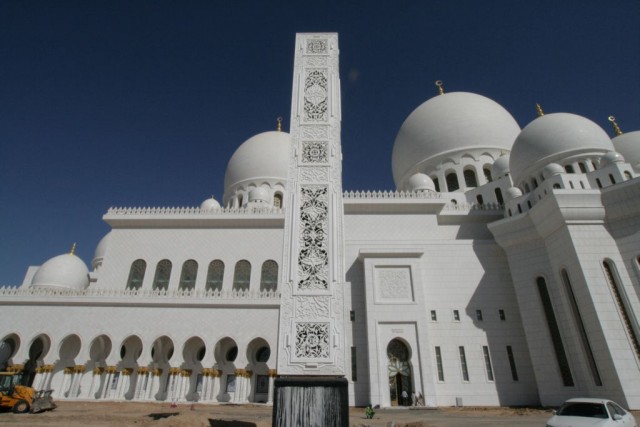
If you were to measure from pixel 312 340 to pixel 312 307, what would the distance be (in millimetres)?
407

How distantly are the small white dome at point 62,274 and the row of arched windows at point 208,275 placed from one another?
596 centimetres

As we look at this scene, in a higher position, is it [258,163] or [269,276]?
[258,163]

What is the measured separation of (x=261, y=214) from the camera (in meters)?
17.3

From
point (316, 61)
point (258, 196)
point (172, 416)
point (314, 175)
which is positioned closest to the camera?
point (314, 175)

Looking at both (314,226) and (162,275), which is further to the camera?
(162,275)

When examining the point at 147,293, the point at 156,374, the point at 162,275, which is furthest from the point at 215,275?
the point at 156,374

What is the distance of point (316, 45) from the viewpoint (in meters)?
6.72

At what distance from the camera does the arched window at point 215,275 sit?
645 inches

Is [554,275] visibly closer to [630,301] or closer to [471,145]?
[630,301]

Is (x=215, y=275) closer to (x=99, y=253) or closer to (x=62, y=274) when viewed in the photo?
(x=62, y=274)

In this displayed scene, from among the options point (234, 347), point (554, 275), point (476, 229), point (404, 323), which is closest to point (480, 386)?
point (404, 323)

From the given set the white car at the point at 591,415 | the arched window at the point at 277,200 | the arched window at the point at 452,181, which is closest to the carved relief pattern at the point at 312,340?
the white car at the point at 591,415

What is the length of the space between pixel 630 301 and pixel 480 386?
17.8 feet

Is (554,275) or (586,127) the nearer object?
(554,275)
